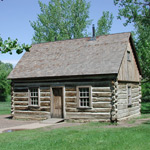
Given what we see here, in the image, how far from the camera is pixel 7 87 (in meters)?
50.0

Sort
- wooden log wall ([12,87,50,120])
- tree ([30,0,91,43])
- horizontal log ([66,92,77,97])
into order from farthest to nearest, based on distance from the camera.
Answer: tree ([30,0,91,43]), wooden log wall ([12,87,50,120]), horizontal log ([66,92,77,97])

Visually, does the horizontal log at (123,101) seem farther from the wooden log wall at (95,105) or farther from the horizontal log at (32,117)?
the horizontal log at (32,117)

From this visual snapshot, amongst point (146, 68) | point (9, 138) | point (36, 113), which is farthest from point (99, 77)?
point (146, 68)

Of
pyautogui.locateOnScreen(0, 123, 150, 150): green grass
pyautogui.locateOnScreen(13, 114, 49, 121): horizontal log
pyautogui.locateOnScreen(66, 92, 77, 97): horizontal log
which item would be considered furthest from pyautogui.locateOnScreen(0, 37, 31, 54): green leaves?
pyautogui.locateOnScreen(13, 114, 49, 121): horizontal log

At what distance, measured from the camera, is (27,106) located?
2245 cm

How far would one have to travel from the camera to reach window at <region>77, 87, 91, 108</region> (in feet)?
64.8

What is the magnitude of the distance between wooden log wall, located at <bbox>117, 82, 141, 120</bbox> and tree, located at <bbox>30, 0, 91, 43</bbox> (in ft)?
71.6

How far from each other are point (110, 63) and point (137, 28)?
24.7 meters

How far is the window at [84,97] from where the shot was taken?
1974cm

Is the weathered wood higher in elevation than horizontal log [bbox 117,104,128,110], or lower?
higher

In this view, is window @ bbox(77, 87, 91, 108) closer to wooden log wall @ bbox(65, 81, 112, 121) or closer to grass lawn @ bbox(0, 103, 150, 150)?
wooden log wall @ bbox(65, 81, 112, 121)

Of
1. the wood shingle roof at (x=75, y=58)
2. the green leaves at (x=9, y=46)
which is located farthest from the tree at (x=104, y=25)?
the green leaves at (x=9, y=46)

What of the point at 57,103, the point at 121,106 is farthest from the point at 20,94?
the point at 121,106

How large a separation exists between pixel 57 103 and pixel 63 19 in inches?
1008
